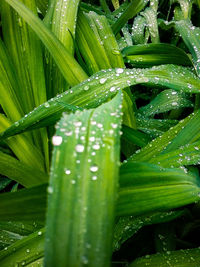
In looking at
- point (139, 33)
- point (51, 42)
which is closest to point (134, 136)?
point (51, 42)

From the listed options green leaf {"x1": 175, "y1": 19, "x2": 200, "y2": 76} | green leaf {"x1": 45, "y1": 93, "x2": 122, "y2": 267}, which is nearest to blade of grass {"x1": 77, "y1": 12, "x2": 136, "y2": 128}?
green leaf {"x1": 175, "y1": 19, "x2": 200, "y2": 76}

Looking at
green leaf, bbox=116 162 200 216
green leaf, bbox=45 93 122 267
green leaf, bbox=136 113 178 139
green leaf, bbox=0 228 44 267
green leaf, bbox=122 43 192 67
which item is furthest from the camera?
green leaf, bbox=122 43 192 67

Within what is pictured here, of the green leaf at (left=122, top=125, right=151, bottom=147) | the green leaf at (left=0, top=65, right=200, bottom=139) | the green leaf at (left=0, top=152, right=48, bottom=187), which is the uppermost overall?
the green leaf at (left=0, top=65, right=200, bottom=139)

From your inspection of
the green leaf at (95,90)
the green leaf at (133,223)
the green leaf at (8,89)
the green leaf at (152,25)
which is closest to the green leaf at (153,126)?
the green leaf at (95,90)

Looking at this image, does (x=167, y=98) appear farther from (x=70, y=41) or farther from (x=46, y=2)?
(x=46, y=2)

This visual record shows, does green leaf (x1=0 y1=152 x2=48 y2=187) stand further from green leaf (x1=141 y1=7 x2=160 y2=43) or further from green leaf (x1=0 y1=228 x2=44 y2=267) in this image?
green leaf (x1=141 y1=7 x2=160 y2=43)

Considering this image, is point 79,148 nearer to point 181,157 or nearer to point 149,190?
point 149,190

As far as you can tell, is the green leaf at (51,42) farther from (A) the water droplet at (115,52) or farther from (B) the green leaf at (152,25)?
(B) the green leaf at (152,25)
